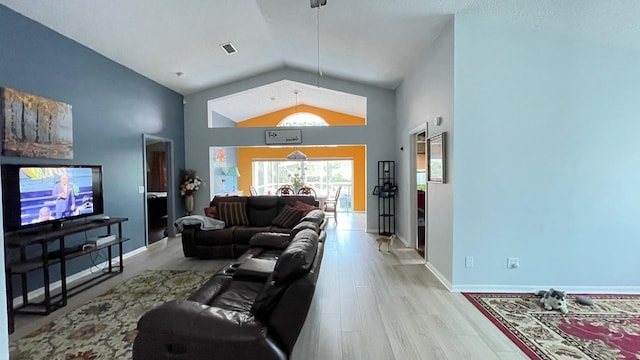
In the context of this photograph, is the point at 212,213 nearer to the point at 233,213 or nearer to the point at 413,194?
the point at 233,213

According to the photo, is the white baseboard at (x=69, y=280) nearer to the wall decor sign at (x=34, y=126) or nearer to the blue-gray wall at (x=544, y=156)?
the wall decor sign at (x=34, y=126)

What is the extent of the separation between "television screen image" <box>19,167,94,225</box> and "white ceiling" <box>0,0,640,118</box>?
1.75 metres

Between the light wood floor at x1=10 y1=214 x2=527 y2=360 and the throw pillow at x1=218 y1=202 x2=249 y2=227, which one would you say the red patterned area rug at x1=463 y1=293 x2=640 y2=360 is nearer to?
the light wood floor at x1=10 y1=214 x2=527 y2=360

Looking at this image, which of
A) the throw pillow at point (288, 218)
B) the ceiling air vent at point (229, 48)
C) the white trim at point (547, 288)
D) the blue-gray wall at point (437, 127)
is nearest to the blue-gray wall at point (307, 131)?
the blue-gray wall at point (437, 127)

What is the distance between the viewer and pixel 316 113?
10359 millimetres

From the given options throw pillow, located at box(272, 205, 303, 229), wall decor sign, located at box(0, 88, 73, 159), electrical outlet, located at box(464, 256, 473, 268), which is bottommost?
electrical outlet, located at box(464, 256, 473, 268)

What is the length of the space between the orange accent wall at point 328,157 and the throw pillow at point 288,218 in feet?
18.0

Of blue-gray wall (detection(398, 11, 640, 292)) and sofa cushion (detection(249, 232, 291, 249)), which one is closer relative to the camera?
blue-gray wall (detection(398, 11, 640, 292))

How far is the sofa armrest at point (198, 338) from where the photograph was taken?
1.56 meters

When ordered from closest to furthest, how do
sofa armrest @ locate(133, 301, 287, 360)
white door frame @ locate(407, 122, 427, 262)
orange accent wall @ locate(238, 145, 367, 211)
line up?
1. sofa armrest @ locate(133, 301, 287, 360)
2. white door frame @ locate(407, 122, 427, 262)
3. orange accent wall @ locate(238, 145, 367, 211)

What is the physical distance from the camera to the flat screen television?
302 centimetres

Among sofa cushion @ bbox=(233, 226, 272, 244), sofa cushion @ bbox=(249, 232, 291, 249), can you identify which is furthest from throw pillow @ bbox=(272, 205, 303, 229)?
sofa cushion @ bbox=(249, 232, 291, 249)

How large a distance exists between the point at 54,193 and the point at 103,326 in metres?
1.77

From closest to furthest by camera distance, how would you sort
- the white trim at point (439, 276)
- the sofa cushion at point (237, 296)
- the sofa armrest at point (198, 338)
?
the sofa armrest at point (198, 338)
the sofa cushion at point (237, 296)
the white trim at point (439, 276)
